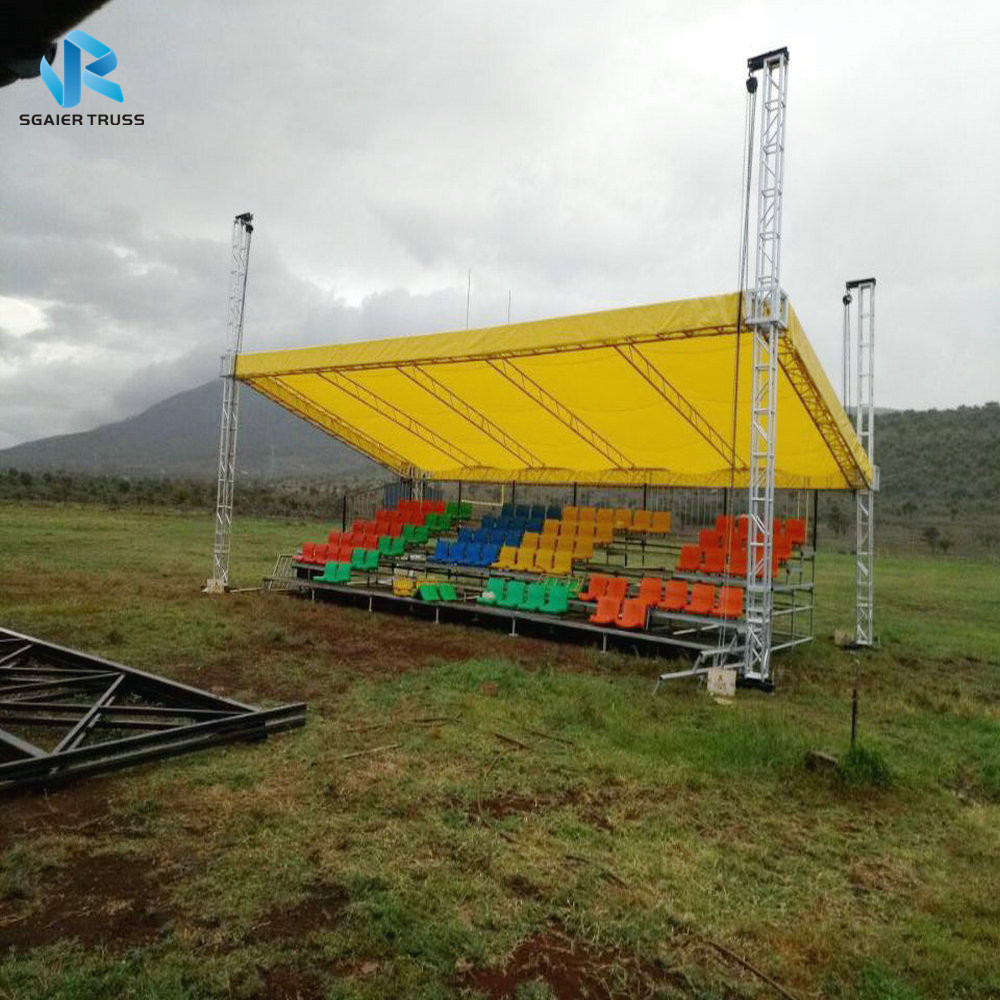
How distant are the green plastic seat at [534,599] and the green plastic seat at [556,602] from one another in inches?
3.9

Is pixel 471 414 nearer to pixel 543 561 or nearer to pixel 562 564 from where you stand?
pixel 543 561

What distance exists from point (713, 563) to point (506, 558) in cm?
420

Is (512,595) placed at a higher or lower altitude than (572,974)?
higher

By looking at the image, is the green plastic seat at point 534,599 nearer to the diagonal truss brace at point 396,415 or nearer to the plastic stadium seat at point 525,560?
the plastic stadium seat at point 525,560

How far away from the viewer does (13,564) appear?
55.3 ft

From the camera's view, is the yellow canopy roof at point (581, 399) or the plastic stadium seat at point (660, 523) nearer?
the yellow canopy roof at point (581, 399)

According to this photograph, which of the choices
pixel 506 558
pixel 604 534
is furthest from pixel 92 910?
pixel 604 534

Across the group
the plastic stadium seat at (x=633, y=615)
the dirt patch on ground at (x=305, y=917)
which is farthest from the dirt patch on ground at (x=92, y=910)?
the plastic stadium seat at (x=633, y=615)

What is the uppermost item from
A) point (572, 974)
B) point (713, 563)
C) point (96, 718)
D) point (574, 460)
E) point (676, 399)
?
point (676, 399)

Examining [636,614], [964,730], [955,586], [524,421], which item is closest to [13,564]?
[524,421]

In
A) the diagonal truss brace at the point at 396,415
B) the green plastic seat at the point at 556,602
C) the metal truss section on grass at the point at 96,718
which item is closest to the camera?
the metal truss section on grass at the point at 96,718

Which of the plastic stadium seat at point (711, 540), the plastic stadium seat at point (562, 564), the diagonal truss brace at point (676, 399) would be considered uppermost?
the diagonal truss brace at point (676, 399)

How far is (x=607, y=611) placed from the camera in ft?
37.7

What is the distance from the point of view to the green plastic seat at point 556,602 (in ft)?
40.3
